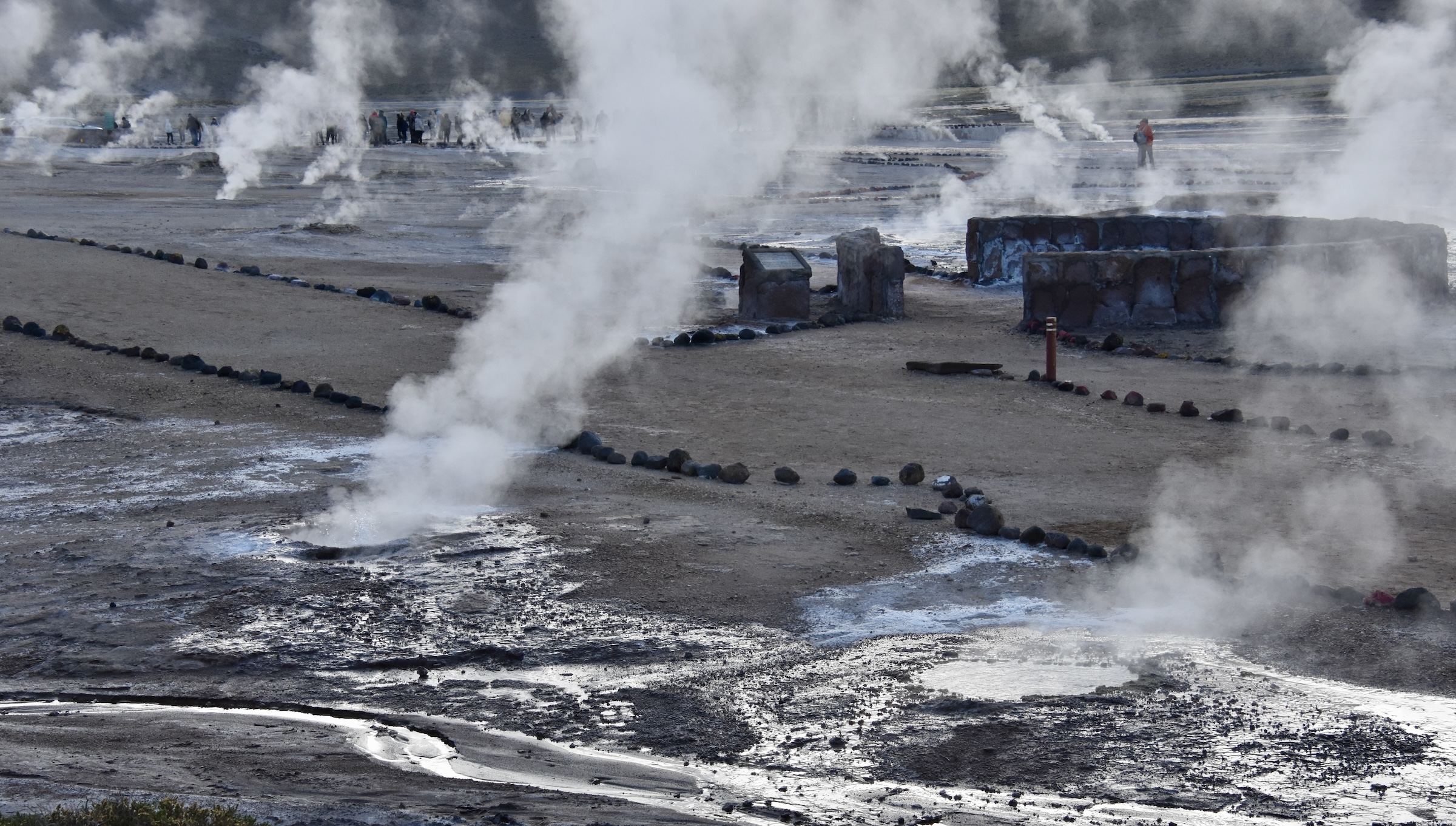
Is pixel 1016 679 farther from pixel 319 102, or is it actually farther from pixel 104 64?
pixel 104 64

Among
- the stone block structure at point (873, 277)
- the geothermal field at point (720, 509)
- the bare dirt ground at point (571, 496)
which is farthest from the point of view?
the stone block structure at point (873, 277)

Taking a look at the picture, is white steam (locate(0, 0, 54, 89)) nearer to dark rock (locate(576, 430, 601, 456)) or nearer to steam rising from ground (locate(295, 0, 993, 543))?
steam rising from ground (locate(295, 0, 993, 543))

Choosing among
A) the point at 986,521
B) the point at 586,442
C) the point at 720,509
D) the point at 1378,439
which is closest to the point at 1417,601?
the point at 986,521

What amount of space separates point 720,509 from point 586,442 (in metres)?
1.91

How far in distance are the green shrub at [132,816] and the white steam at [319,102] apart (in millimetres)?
34816

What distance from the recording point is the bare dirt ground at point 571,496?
21.0ft

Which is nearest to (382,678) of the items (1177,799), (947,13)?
(1177,799)

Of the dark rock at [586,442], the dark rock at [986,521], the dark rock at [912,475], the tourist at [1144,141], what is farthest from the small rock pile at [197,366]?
the tourist at [1144,141]

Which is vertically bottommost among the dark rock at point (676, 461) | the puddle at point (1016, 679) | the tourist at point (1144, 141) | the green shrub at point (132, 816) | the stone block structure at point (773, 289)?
the puddle at point (1016, 679)

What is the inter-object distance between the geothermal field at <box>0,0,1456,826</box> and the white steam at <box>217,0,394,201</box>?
18.0 m

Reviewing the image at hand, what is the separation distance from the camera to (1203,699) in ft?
22.0

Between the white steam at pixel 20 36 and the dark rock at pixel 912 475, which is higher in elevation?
the white steam at pixel 20 36

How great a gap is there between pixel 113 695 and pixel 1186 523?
6228mm

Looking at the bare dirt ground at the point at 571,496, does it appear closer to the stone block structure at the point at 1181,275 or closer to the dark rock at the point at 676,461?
the dark rock at the point at 676,461
